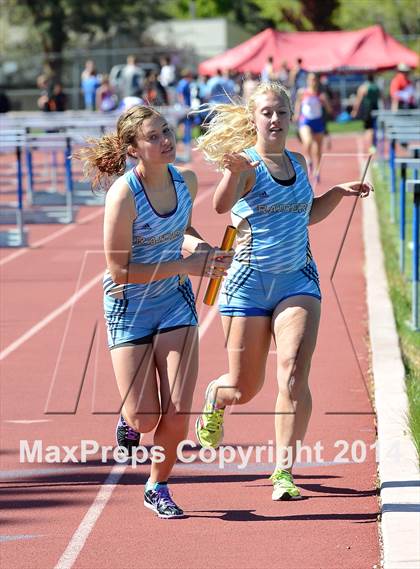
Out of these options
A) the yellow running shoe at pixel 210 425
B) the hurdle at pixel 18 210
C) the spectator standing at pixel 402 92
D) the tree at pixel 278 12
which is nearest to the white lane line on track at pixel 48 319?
the hurdle at pixel 18 210

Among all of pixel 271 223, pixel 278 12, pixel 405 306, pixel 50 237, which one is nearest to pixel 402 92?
pixel 50 237

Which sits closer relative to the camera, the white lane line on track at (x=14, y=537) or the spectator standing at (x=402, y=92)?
the white lane line on track at (x=14, y=537)

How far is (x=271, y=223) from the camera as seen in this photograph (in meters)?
6.43

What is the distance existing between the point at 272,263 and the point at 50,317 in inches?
248

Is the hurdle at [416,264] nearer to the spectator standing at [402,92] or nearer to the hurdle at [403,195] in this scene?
the hurdle at [403,195]

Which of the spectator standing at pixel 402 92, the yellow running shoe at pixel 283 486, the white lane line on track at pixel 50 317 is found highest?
the spectator standing at pixel 402 92

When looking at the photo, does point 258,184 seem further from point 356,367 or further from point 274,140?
point 356,367

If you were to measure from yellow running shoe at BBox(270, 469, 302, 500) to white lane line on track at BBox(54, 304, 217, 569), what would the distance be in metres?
0.88

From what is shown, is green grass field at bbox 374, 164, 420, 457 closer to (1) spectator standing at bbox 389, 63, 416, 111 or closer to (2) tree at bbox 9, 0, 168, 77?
(1) spectator standing at bbox 389, 63, 416, 111

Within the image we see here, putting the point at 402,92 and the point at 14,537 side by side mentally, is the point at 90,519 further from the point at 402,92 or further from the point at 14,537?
the point at 402,92

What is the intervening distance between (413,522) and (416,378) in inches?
122

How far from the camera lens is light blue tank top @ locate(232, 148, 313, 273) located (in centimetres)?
642

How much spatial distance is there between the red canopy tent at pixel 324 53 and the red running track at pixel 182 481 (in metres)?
37.2

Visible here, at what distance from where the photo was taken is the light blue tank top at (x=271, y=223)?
21.1ft
